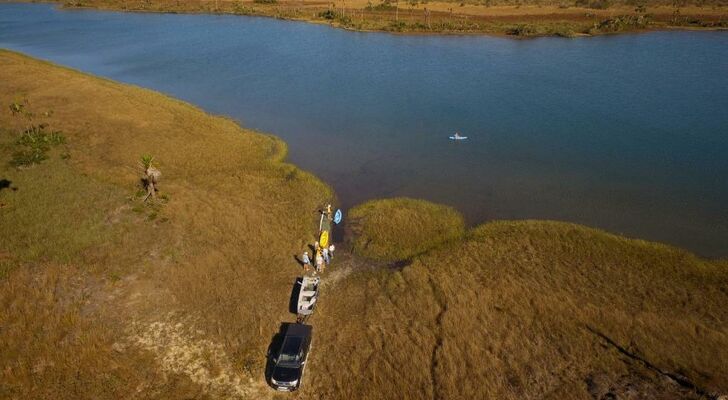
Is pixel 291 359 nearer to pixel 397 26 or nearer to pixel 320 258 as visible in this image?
pixel 320 258

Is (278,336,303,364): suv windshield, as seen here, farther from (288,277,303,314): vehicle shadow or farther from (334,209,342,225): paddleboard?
(334,209,342,225): paddleboard

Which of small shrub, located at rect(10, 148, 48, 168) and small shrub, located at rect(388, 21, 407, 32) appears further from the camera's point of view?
small shrub, located at rect(388, 21, 407, 32)

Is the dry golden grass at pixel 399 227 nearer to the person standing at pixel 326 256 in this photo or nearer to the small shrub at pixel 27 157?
the person standing at pixel 326 256

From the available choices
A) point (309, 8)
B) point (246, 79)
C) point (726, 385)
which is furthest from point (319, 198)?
point (309, 8)

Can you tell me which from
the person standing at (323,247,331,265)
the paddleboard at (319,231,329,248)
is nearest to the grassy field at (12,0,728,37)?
the paddleboard at (319,231,329,248)

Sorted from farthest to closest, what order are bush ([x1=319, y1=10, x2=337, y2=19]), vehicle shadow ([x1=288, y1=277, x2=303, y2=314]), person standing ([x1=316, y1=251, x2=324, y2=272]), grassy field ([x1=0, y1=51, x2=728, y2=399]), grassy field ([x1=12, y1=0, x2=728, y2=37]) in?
bush ([x1=319, y1=10, x2=337, y2=19])
grassy field ([x1=12, y1=0, x2=728, y2=37])
person standing ([x1=316, y1=251, x2=324, y2=272])
vehicle shadow ([x1=288, y1=277, x2=303, y2=314])
grassy field ([x1=0, y1=51, x2=728, y2=399])

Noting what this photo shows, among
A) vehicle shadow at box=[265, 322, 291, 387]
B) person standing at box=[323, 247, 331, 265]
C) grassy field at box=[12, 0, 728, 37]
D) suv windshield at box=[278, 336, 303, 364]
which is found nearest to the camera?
suv windshield at box=[278, 336, 303, 364]

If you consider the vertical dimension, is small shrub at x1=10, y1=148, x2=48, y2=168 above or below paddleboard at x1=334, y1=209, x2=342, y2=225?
above
